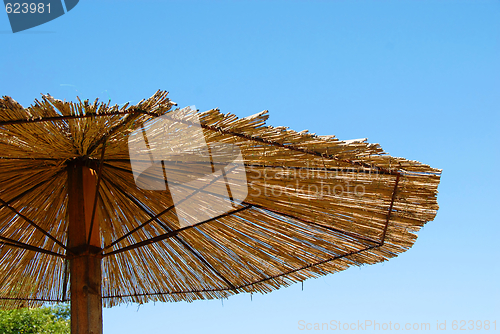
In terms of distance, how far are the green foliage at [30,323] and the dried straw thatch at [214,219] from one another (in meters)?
4.71

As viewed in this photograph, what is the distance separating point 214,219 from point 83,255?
87 cm

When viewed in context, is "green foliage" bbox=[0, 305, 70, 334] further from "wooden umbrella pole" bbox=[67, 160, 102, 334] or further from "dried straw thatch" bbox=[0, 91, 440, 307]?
"wooden umbrella pole" bbox=[67, 160, 102, 334]

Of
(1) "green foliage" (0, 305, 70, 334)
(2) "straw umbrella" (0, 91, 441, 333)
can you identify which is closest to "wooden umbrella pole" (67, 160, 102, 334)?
(2) "straw umbrella" (0, 91, 441, 333)

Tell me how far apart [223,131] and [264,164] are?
0.60m

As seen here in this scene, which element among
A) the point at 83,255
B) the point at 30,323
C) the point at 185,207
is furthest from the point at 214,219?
the point at 30,323

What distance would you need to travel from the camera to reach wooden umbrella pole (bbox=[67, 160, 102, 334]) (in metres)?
2.50

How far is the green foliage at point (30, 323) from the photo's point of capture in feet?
25.1

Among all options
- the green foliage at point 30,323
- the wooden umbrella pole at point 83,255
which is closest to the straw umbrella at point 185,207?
the wooden umbrella pole at point 83,255

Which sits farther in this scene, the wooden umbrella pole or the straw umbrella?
the wooden umbrella pole

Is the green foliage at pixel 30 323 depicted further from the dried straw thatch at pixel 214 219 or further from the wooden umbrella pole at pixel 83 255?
the wooden umbrella pole at pixel 83 255

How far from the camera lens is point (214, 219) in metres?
3.00

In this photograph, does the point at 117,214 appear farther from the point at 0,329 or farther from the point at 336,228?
the point at 0,329

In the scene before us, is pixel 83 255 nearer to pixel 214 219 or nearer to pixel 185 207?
pixel 185 207

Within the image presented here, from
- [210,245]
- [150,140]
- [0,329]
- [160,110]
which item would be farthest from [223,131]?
[0,329]
